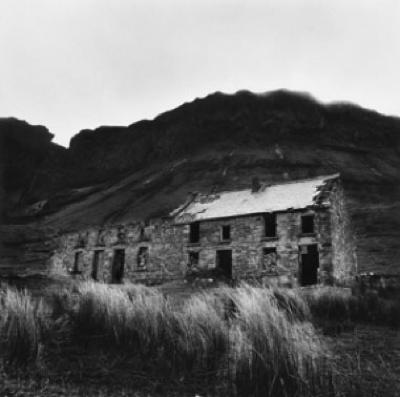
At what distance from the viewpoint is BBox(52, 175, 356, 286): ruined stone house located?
890 inches

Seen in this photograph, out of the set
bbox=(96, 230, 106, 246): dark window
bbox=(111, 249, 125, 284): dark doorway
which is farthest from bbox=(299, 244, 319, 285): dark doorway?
bbox=(96, 230, 106, 246): dark window

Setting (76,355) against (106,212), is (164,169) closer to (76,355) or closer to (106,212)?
(106,212)

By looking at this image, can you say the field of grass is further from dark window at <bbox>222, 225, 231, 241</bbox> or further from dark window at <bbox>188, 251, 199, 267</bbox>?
dark window at <bbox>188, 251, 199, 267</bbox>

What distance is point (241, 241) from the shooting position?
948 inches

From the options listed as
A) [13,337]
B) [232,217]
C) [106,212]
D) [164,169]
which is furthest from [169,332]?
[164,169]

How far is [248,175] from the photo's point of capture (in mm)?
63250

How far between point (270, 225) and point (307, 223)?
2.37 metres

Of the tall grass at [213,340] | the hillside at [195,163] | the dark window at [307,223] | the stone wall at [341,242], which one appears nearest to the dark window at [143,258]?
the dark window at [307,223]

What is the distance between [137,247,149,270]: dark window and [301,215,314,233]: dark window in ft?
34.1

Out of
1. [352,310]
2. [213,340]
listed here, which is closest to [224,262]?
[352,310]

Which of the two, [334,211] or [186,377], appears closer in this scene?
[186,377]

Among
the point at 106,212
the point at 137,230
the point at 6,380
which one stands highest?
the point at 106,212

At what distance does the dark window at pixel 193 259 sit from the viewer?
83.4 ft

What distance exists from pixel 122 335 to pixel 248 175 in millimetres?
59241
